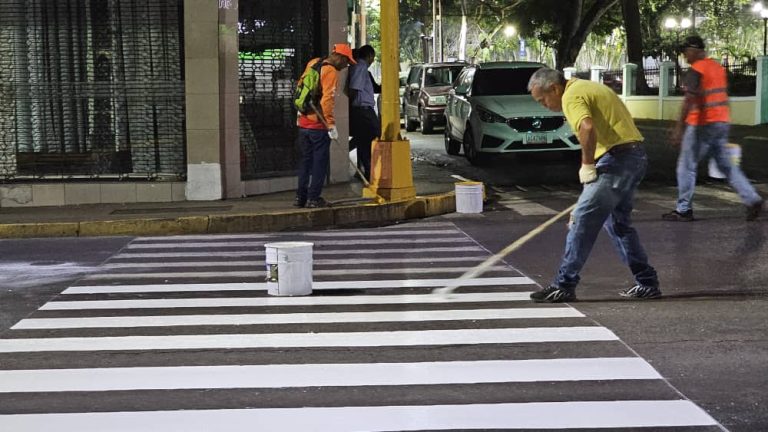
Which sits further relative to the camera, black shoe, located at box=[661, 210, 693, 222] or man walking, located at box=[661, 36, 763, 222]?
black shoe, located at box=[661, 210, 693, 222]

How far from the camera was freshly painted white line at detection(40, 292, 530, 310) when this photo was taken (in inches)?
342

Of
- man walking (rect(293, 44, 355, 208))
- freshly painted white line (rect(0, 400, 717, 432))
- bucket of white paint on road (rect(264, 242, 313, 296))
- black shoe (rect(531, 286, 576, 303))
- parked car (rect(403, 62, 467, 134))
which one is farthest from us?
parked car (rect(403, 62, 467, 134))

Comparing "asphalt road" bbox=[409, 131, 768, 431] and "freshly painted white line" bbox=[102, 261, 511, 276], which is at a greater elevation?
"asphalt road" bbox=[409, 131, 768, 431]

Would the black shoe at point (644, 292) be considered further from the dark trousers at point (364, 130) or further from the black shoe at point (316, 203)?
the dark trousers at point (364, 130)

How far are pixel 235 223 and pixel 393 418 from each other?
836cm

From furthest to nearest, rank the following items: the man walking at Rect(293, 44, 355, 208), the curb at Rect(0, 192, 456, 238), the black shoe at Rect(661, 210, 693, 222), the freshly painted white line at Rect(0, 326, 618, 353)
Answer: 1. the man walking at Rect(293, 44, 355, 208)
2. the curb at Rect(0, 192, 456, 238)
3. the black shoe at Rect(661, 210, 693, 222)
4. the freshly painted white line at Rect(0, 326, 618, 353)

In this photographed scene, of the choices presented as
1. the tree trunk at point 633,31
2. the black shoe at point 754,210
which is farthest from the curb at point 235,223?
the tree trunk at point 633,31

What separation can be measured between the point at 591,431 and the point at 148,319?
392 centimetres

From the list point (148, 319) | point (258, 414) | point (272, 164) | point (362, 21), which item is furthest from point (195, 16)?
point (362, 21)

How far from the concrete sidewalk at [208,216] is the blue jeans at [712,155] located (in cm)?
342

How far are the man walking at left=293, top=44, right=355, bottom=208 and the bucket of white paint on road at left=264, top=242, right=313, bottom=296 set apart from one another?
4.84m

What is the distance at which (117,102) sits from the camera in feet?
51.5

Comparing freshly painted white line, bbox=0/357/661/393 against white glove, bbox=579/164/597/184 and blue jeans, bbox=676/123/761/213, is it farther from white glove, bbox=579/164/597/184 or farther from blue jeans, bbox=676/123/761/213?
blue jeans, bbox=676/123/761/213

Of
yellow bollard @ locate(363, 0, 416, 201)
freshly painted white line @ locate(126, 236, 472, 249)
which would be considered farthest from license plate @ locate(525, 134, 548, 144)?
freshly painted white line @ locate(126, 236, 472, 249)
